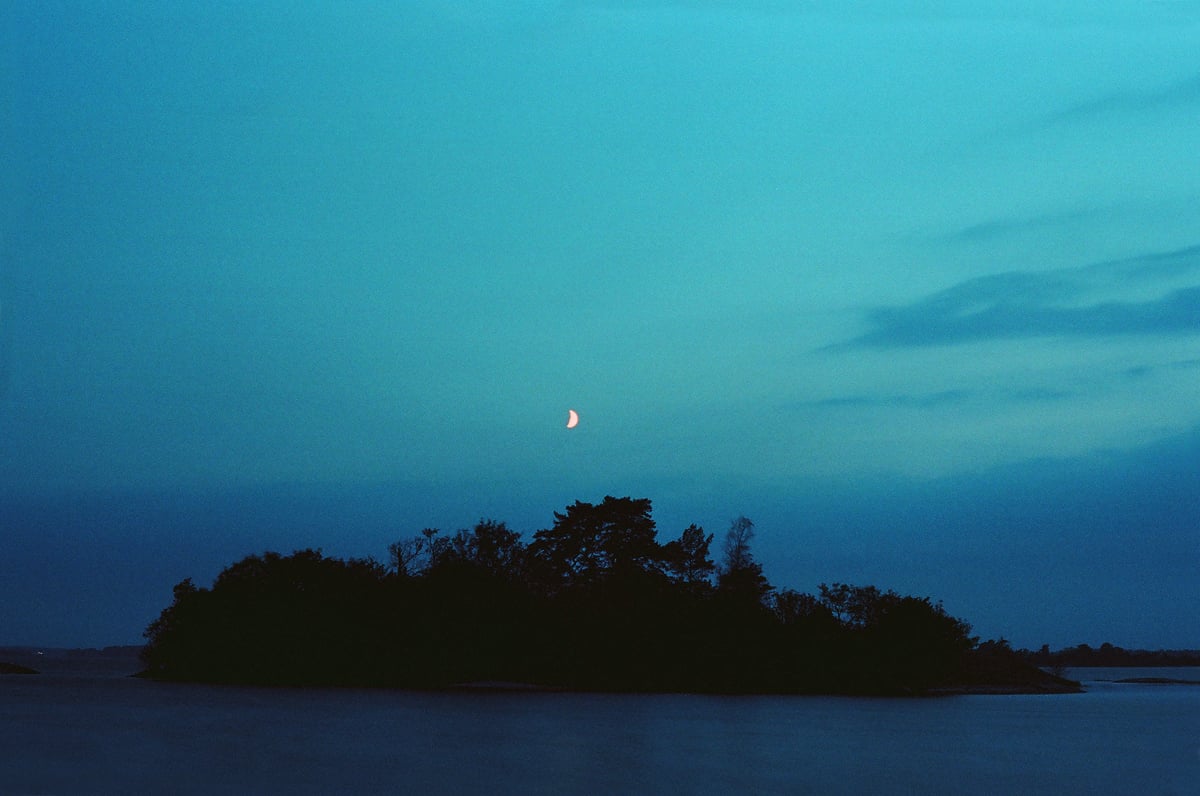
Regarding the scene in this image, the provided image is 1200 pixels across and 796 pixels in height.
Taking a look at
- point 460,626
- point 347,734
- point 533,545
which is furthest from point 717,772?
point 533,545

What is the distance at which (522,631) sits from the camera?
260 feet

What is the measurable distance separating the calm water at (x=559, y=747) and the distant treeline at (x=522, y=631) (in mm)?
7963

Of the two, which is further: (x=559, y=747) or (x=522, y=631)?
(x=522, y=631)

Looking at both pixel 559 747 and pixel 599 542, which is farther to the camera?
pixel 599 542

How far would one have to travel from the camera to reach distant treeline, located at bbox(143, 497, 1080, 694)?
79250mm

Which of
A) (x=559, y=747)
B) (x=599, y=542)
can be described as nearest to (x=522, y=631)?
(x=599, y=542)

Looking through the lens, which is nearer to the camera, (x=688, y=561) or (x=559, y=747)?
(x=559, y=747)

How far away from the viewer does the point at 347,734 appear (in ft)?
154

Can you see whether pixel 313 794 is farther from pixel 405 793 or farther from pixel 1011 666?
pixel 1011 666

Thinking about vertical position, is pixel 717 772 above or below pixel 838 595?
below

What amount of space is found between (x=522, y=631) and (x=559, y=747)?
118 ft

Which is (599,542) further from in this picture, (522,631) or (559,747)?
(559,747)

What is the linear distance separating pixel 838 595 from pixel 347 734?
149 feet

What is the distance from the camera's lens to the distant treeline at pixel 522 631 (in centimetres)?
7925
